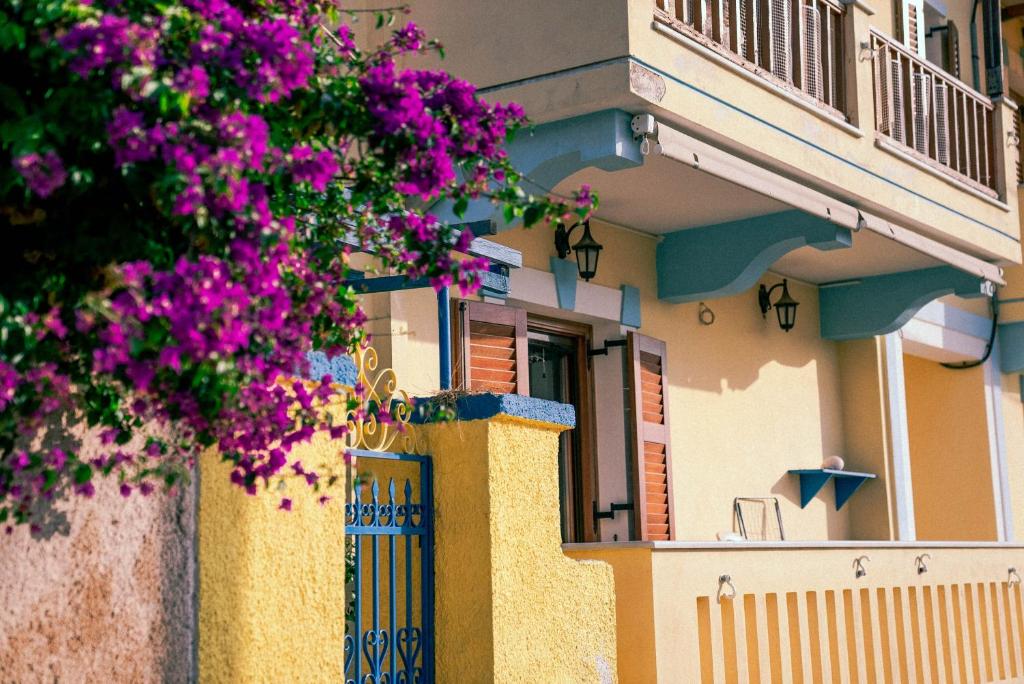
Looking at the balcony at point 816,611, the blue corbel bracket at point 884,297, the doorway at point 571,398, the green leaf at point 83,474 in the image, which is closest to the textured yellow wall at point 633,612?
the balcony at point 816,611

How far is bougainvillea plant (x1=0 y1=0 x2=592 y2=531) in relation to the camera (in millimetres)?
2227

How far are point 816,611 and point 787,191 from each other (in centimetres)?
252

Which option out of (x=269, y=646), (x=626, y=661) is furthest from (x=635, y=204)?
(x=269, y=646)

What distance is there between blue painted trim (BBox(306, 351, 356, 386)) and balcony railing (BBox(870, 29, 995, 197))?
637cm

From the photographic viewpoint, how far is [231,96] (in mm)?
2418

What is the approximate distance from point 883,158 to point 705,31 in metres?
2.26

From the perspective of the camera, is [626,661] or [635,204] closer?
[626,661]

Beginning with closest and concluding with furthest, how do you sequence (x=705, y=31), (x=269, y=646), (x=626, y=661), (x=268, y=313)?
(x=268, y=313) < (x=269, y=646) < (x=626, y=661) < (x=705, y=31)

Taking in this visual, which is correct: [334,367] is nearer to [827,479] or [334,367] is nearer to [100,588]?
[100,588]

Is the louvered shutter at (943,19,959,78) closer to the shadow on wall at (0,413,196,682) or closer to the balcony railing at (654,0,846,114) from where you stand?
the balcony railing at (654,0,846,114)

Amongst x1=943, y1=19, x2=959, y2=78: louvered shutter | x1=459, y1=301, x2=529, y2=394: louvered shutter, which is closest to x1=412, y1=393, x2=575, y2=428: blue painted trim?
x1=459, y1=301, x2=529, y2=394: louvered shutter

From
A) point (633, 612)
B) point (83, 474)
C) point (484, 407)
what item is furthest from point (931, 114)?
point (83, 474)

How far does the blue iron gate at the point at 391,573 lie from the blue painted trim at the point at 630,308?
4.47m

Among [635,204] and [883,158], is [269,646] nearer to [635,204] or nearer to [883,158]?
[635,204]
